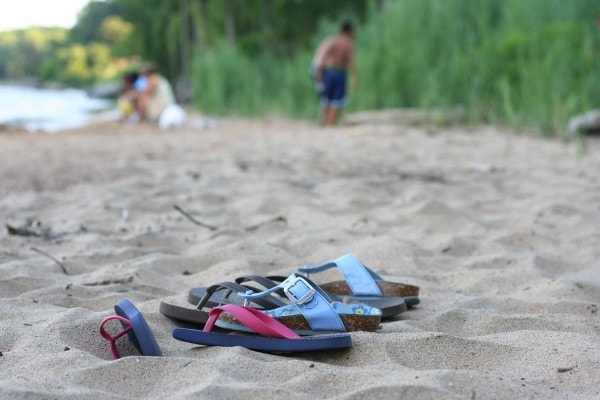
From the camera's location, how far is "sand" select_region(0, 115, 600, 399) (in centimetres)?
163

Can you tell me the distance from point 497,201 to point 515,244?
1.06 meters

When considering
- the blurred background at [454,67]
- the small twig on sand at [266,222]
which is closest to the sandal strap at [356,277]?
the small twig on sand at [266,222]

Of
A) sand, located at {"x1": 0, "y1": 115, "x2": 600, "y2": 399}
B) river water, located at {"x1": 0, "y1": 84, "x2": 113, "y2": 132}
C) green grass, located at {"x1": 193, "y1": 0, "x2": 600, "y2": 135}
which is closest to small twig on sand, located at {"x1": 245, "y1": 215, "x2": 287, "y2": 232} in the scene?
sand, located at {"x1": 0, "y1": 115, "x2": 600, "y2": 399}

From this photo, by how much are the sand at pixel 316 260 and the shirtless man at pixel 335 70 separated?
4.52 meters

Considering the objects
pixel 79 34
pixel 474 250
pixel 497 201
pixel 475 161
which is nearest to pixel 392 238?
pixel 474 250

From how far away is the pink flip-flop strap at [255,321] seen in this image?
1.82 m

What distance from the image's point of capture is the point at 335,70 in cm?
1079

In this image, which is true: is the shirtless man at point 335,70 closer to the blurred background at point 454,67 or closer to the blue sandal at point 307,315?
the blurred background at point 454,67

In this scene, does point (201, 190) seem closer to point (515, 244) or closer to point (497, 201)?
point (497, 201)

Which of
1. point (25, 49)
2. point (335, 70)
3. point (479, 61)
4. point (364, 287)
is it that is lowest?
point (25, 49)

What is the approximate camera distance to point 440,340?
6.18ft

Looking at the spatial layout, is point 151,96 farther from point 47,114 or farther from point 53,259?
point 53,259

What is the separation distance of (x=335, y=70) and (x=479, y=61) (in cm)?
220

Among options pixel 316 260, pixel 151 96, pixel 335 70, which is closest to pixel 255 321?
pixel 316 260
